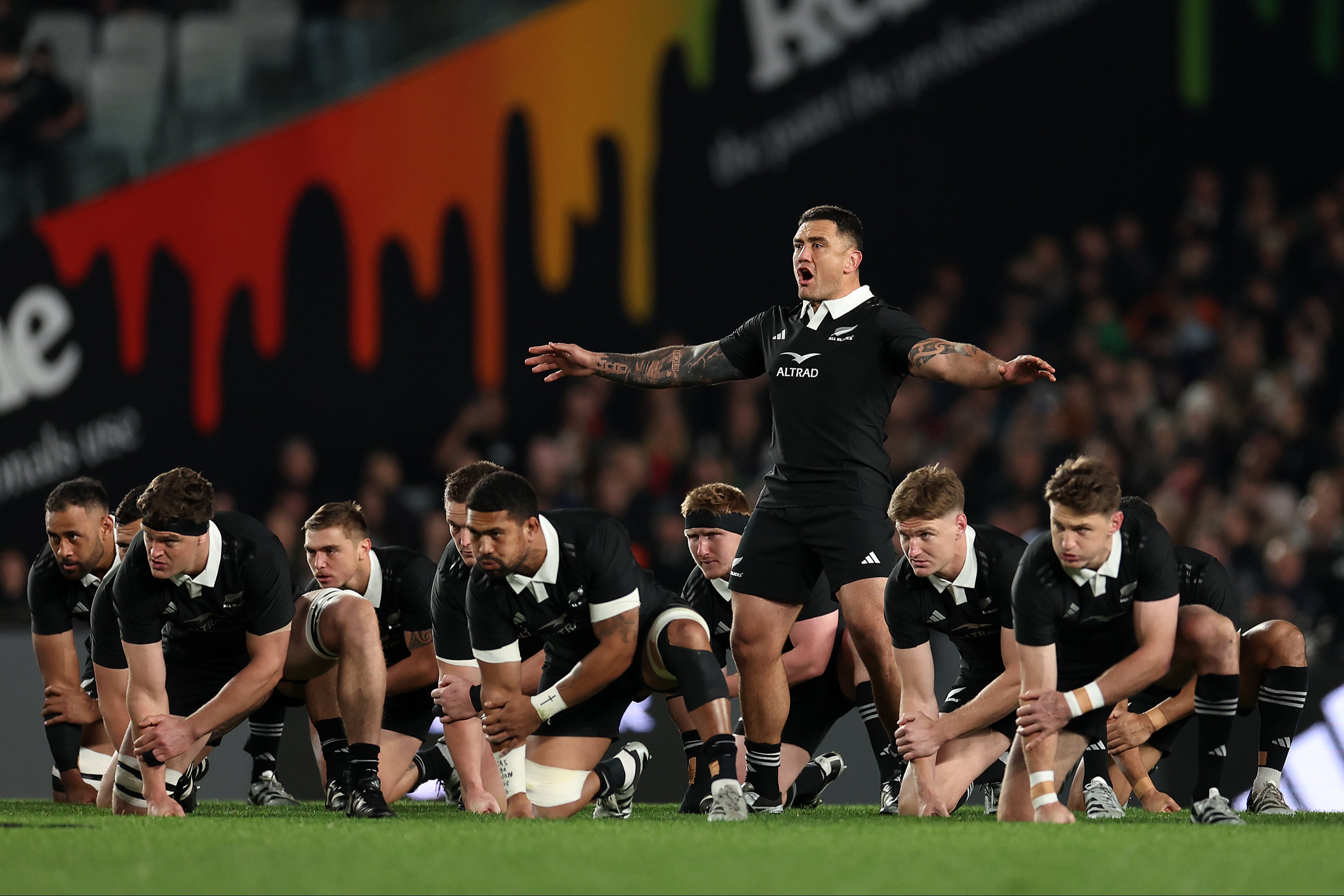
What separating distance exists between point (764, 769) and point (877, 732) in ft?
2.24

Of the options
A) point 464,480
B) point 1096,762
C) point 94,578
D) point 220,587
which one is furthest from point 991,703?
point 94,578

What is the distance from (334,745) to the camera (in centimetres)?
671

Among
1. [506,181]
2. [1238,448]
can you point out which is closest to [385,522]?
[506,181]

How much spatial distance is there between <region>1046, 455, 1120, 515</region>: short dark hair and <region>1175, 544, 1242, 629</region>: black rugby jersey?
3.61ft

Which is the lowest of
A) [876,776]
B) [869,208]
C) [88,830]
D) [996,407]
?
[876,776]

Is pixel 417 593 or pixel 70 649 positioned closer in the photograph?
pixel 417 593

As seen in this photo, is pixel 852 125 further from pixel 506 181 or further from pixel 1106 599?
pixel 1106 599

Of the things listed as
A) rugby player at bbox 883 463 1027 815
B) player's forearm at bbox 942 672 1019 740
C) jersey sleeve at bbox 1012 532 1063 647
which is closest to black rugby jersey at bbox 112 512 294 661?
rugby player at bbox 883 463 1027 815

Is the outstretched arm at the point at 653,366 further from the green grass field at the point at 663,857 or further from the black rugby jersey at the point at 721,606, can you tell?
the green grass field at the point at 663,857

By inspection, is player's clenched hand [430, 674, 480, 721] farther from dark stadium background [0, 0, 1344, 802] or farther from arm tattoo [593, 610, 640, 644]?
dark stadium background [0, 0, 1344, 802]

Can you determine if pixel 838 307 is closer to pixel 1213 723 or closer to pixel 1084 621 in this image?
pixel 1084 621

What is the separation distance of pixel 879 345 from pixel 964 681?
1.50m

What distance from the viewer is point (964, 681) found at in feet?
21.1

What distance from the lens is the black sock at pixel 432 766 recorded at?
7.11m
